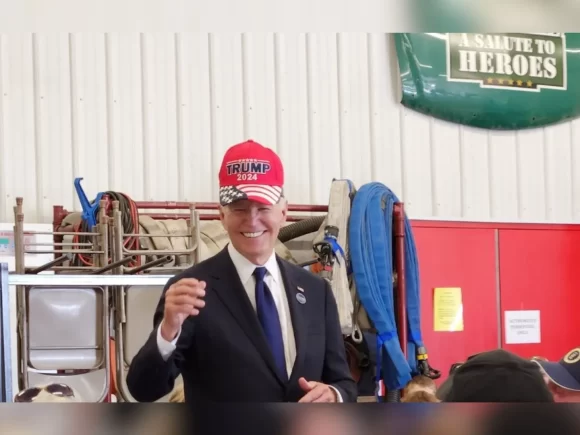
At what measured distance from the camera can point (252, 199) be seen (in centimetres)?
139

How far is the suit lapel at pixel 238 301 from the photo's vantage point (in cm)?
129

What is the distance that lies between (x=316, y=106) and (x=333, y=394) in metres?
3.69

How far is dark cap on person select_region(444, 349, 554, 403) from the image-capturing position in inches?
17.7

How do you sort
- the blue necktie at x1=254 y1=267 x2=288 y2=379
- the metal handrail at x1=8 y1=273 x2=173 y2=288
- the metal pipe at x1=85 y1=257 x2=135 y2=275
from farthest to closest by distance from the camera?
1. the metal pipe at x1=85 y1=257 x2=135 y2=275
2. the metal handrail at x1=8 y1=273 x2=173 y2=288
3. the blue necktie at x1=254 y1=267 x2=288 y2=379

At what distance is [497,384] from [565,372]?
1004 mm

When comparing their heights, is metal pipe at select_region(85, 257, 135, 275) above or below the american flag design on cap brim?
below

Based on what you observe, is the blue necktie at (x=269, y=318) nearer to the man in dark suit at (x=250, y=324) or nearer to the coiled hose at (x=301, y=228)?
the man in dark suit at (x=250, y=324)

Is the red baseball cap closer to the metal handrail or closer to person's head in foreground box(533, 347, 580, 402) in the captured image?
person's head in foreground box(533, 347, 580, 402)

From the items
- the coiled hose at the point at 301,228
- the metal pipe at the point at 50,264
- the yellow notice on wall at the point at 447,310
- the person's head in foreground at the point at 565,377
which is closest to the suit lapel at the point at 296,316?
the person's head in foreground at the point at 565,377

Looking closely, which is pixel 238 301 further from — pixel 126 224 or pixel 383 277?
pixel 383 277

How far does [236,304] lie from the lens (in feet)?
4.45

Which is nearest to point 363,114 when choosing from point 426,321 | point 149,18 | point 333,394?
point 426,321

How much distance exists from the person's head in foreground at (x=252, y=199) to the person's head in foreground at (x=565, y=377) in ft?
1.86

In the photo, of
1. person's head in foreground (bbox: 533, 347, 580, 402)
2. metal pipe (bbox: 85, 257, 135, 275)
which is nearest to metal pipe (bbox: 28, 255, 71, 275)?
metal pipe (bbox: 85, 257, 135, 275)
